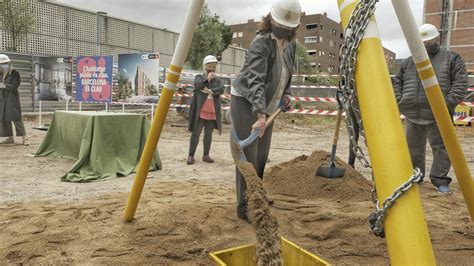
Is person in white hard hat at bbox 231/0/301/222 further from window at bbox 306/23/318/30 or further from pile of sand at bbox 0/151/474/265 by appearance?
window at bbox 306/23/318/30

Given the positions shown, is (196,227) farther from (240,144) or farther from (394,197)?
(394,197)

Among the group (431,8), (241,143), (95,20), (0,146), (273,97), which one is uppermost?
(431,8)

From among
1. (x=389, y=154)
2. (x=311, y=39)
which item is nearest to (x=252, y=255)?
(x=389, y=154)

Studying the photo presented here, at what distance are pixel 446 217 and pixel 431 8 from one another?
44.0m

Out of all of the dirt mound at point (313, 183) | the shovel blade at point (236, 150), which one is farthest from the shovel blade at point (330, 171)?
the shovel blade at point (236, 150)

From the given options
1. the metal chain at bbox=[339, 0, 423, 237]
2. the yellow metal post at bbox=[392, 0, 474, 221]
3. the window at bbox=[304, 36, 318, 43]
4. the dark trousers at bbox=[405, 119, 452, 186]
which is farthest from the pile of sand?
the window at bbox=[304, 36, 318, 43]

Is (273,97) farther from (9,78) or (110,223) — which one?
(9,78)

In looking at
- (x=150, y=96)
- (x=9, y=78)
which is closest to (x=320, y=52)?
(x=150, y=96)

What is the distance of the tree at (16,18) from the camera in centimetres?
1495

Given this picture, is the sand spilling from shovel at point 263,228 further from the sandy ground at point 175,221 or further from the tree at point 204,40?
the tree at point 204,40

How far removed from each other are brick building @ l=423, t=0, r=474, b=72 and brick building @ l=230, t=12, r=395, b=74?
2789 cm

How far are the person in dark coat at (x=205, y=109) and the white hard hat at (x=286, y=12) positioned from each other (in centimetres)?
373

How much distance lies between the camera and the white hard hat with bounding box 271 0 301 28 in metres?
2.91

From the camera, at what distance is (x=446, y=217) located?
368 centimetres
